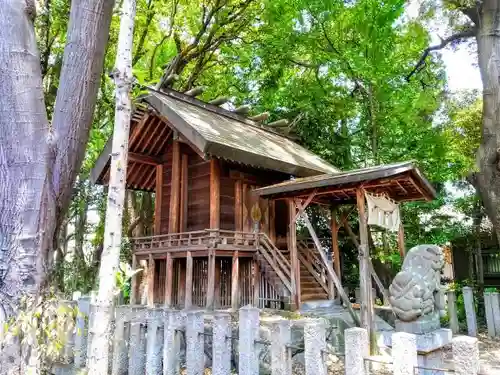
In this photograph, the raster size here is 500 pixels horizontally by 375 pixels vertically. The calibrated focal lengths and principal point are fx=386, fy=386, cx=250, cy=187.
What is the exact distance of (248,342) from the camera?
414 cm

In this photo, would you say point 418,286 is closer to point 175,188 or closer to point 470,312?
point 470,312

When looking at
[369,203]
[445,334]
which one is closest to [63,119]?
[445,334]

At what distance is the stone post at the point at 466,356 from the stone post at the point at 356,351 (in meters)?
0.79

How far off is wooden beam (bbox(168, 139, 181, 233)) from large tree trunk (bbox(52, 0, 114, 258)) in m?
8.65

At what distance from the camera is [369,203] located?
8.08m

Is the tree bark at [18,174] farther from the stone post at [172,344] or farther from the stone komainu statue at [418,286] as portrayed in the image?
the stone komainu statue at [418,286]

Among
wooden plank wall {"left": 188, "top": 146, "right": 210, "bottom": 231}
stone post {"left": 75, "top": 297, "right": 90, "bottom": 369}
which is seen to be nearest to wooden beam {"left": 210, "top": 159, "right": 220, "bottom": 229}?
wooden plank wall {"left": 188, "top": 146, "right": 210, "bottom": 231}

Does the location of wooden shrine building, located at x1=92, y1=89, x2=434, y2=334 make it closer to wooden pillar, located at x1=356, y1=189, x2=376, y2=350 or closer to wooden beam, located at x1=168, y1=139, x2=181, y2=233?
wooden beam, located at x1=168, y1=139, x2=181, y2=233

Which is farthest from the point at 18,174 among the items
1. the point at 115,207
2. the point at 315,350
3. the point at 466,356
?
the point at 466,356

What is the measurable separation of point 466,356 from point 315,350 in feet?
4.47

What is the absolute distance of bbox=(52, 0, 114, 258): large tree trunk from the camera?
12.3 feet

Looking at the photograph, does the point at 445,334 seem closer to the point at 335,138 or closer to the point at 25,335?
the point at 25,335

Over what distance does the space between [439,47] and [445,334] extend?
860 centimetres

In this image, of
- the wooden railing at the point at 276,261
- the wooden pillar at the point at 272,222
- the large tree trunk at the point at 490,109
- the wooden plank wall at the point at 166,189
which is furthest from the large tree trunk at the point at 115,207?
the wooden plank wall at the point at 166,189
